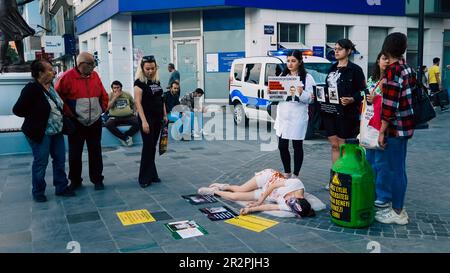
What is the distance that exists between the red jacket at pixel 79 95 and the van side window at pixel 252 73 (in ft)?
22.3

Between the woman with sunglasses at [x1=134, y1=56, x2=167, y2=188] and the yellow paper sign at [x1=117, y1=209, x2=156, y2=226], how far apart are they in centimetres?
119

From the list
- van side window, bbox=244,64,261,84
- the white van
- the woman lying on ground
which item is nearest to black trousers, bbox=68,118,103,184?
the woman lying on ground

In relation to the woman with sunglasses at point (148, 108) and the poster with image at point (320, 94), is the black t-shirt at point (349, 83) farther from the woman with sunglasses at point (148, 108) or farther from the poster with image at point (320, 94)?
the woman with sunglasses at point (148, 108)

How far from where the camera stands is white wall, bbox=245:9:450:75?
18047 mm

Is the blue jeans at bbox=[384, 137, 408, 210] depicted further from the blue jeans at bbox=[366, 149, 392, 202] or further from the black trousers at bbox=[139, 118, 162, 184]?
the black trousers at bbox=[139, 118, 162, 184]

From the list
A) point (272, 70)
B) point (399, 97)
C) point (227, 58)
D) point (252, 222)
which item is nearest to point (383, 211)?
point (399, 97)

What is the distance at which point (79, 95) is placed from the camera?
6094mm

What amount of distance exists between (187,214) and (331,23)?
53.3ft

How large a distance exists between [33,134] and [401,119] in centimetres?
426

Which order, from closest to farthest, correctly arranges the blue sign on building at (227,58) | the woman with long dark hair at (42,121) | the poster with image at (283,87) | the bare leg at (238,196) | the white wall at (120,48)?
1. the bare leg at (238,196)
2. the woman with long dark hair at (42,121)
3. the poster with image at (283,87)
4. the blue sign on building at (227,58)
5. the white wall at (120,48)

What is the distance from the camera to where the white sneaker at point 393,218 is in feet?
15.3

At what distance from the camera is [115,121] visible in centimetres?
1016

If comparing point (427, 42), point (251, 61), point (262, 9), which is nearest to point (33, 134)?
point (251, 61)

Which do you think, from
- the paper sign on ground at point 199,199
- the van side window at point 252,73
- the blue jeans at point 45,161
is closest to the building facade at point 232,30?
the van side window at point 252,73
